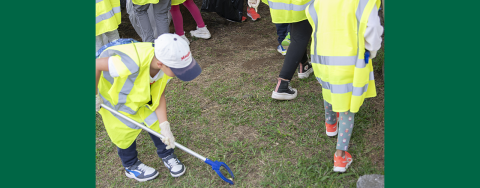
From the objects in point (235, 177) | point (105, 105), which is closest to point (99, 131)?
point (105, 105)

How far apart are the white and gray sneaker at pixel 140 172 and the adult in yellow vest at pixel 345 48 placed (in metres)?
1.21

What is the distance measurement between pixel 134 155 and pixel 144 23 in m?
1.74

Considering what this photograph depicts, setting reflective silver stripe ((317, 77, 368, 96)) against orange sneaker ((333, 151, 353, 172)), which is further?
orange sneaker ((333, 151, 353, 172))

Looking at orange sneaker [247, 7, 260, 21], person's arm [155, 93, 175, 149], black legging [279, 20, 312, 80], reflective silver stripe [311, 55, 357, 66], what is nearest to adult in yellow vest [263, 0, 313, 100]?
black legging [279, 20, 312, 80]

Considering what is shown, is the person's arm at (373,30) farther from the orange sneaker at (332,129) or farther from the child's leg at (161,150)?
the child's leg at (161,150)

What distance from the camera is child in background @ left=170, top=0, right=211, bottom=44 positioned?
421cm

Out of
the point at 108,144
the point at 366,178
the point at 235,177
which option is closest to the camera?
the point at 366,178

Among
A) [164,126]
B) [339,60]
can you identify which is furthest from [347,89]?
[164,126]

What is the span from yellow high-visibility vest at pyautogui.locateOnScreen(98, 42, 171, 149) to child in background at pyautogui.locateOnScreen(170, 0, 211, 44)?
2.11 meters

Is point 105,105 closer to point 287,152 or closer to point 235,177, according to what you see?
point 235,177

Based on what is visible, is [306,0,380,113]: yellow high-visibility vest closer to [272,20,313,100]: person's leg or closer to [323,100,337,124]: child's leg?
[323,100,337,124]: child's leg

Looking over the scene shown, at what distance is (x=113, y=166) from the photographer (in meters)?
2.57

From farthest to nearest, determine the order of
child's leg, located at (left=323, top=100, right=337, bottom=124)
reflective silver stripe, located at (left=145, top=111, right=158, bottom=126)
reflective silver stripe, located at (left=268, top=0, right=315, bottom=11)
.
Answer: reflective silver stripe, located at (left=268, top=0, right=315, bottom=11) < child's leg, located at (left=323, top=100, right=337, bottom=124) < reflective silver stripe, located at (left=145, top=111, right=158, bottom=126)

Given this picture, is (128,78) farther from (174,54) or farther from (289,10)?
(289,10)
